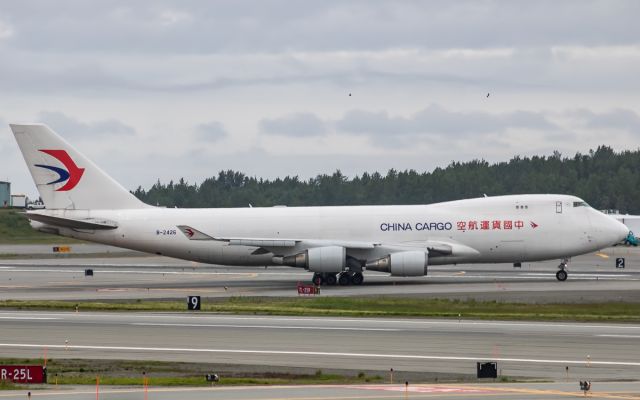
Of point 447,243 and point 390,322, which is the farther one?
→ point 447,243

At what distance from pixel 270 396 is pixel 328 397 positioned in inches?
48.2

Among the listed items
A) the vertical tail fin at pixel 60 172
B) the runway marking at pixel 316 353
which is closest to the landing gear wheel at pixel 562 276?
the vertical tail fin at pixel 60 172

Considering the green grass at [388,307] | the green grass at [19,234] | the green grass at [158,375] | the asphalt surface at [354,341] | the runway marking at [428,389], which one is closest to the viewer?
the runway marking at [428,389]

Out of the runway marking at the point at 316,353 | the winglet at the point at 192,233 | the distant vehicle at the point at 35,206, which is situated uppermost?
the distant vehicle at the point at 35,206

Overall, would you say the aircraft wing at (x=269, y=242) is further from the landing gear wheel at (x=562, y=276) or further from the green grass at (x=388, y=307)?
the landing gear wheel at (x=562, y=276)

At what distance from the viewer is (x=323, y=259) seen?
2274 inches

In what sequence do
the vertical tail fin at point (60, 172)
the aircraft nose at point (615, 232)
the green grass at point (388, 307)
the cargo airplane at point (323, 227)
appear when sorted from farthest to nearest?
the aircraft nose at point (615, 232) → the cargo airplane at point (323, 227) → the vertical tail fin at point (60, 172) → the green grass at point (388, 307)

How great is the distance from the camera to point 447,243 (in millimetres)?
59656

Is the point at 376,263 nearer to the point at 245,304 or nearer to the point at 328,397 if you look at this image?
the point at 245,304

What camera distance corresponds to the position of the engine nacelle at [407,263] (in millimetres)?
57625

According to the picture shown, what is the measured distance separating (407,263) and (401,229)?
117 inches

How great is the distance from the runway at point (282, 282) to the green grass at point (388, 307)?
9.65 feet

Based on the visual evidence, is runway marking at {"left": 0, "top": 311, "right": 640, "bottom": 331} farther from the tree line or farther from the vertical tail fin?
the tree line

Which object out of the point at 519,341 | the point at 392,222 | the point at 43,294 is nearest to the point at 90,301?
the point at 43,294
